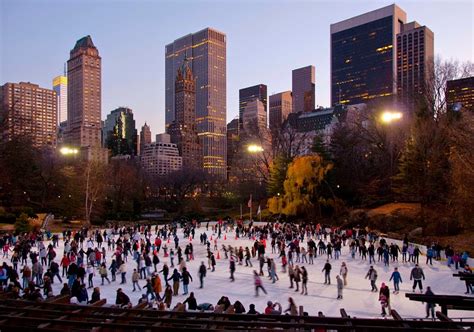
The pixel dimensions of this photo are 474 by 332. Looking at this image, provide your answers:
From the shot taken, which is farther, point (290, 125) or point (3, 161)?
point (290, 125)

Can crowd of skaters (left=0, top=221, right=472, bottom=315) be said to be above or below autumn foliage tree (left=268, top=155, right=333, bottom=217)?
below

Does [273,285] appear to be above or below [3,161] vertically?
below

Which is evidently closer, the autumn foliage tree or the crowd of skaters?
the crowd of skaters

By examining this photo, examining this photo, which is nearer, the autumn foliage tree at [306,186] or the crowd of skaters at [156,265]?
the crowd of skaters at [156,265]

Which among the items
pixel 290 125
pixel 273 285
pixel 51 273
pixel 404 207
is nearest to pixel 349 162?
pixel 404 207

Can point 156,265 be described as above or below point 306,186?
below

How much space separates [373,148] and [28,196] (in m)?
46.4

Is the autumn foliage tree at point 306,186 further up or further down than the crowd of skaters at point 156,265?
further up

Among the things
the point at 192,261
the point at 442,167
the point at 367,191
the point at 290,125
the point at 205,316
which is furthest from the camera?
the point at 290,125

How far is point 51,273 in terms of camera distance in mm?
18031

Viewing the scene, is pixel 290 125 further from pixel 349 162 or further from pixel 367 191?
pixel 367 191

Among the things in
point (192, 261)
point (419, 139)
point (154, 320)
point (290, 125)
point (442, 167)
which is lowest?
point (192, 261)

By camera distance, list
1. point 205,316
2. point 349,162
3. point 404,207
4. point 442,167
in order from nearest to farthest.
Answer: point 205,316, point 442,167, point 404,207, point 349,162

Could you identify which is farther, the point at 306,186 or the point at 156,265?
the point at 306,186
